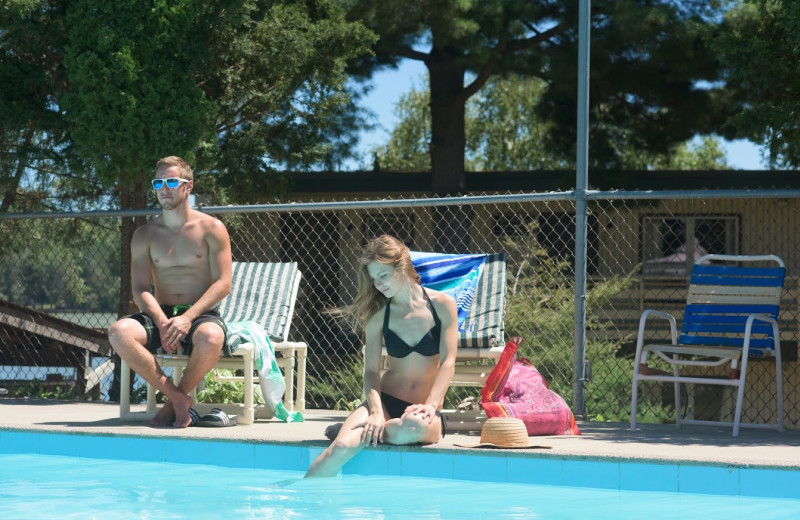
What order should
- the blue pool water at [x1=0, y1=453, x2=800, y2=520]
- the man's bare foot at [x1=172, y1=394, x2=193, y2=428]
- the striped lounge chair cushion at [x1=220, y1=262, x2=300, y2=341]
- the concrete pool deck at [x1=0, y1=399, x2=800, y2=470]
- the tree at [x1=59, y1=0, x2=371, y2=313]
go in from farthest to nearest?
1. the tree at [x1=59, y1=0, x2=371, y2=313]
2. the striped lounge chair cushion at [x1=220, y1=262, x2=300, y2=341]
3. the man's bare foot at [x1=172, y1=394, x2=193, y2=428]
4. the concrete pool deck at [x1=0, y1=399, x2=800, y2=470]
5. the blue pool water at [x1=0, y1=453, x2=800, y2=520]

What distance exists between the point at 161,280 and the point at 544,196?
2214 mm

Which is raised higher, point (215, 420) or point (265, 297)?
point (265, 297)

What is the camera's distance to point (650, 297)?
576 inches

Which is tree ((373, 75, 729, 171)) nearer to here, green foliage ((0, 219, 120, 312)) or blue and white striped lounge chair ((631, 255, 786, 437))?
green foliage ((0, 219, 120, 312))

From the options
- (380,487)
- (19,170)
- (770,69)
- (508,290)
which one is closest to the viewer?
(380,487)

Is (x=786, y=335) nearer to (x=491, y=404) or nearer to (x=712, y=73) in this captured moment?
(x=712, y=73)

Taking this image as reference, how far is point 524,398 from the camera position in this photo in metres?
5.18

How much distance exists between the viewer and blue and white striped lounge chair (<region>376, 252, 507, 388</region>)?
5.59 m

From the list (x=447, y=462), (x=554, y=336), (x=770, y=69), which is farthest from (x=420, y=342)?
(x=554, y=336)

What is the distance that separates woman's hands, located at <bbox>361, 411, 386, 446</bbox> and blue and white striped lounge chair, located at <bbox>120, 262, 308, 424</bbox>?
130cm

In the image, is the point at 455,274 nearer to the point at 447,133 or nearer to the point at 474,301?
the point at 474,301

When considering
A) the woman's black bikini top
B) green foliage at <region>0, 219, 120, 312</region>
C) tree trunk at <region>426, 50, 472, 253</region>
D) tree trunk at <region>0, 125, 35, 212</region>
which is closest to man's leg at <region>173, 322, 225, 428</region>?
the woman's black bikini top

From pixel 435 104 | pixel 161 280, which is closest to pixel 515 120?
pixel 435 104

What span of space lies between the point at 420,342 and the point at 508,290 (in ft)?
21.2
